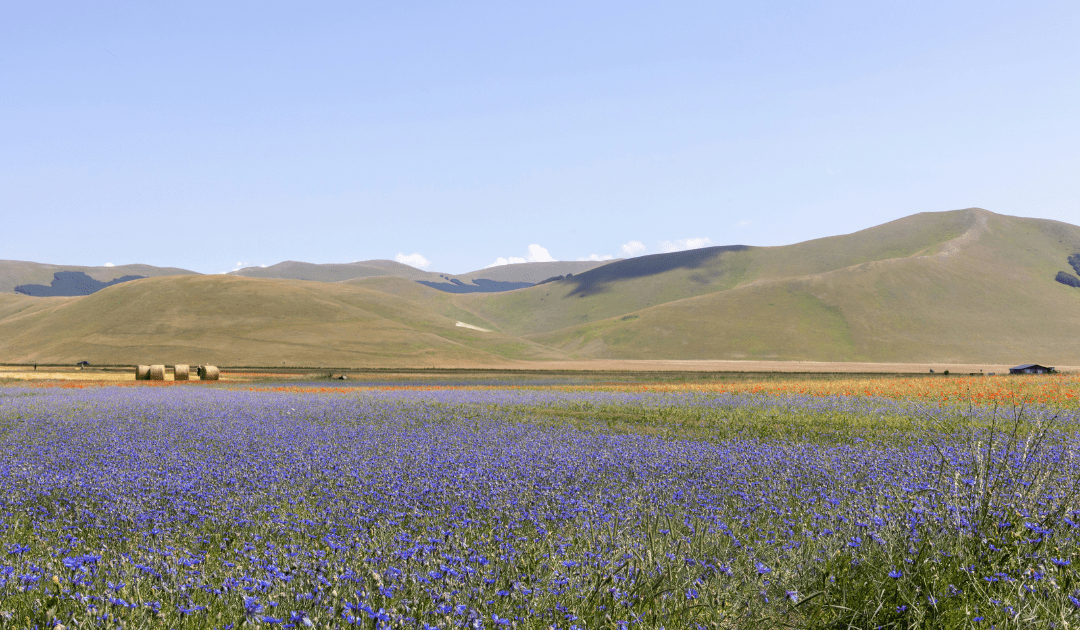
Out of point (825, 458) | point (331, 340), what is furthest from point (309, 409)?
point (331, 340)

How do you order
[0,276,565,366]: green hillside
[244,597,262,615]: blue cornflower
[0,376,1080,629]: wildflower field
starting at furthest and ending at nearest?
[0,276,565,366]: green hillside < [0,376,1080,629]: wildflower field < [244,597,262,615]: blue cornflower

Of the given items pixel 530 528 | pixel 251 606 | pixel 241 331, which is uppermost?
pixel 241 331

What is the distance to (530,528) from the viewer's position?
8430 millimetres

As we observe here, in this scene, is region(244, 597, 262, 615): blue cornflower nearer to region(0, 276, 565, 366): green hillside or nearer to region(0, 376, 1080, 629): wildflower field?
region(0, 376, 1080, 629): wildflower field

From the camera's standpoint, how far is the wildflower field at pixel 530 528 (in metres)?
5.33

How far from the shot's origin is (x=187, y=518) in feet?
28.6

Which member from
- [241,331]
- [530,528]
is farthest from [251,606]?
[241,331]

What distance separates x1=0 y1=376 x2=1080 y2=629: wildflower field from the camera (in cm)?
533

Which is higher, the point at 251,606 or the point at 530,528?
the point at 251,606

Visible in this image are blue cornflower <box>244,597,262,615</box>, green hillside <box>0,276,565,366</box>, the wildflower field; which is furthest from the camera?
green hillside <box>0,276,565,366</box>

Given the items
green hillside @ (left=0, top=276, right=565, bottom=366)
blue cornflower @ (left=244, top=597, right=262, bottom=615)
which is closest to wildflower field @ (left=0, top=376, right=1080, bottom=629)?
blue cornflower @ (left=244, top=597, right=262, bottom=615)

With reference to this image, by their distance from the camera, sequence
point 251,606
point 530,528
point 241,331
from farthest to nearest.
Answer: point 241,331
point 530,528
point 251,606

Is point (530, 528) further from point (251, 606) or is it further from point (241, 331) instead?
point (241, 331)

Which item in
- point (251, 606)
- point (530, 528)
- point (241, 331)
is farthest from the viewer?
point (241, 331)
